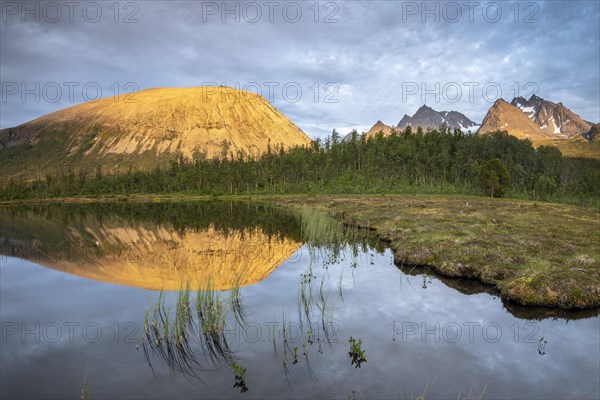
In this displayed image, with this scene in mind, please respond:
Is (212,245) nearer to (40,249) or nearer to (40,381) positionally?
(40,249)

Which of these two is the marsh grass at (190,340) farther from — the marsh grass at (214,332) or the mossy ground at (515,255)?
the mossy ground at (515,255)

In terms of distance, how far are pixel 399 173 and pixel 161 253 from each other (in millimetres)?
127873

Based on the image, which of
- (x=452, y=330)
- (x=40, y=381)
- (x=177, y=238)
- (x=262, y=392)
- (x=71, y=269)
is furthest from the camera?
(x=177, y=238)

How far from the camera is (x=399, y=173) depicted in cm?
15400

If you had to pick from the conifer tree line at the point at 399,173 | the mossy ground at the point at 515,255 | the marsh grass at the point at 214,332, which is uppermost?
the conifer tree line at the point at 399,173

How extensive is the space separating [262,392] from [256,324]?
5.98 metres

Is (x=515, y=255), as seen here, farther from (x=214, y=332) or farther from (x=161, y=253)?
(x=161, y=253)

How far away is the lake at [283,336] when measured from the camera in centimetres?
1357

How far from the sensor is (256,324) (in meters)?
18.8

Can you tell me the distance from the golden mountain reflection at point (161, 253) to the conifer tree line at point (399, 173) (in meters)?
92.0

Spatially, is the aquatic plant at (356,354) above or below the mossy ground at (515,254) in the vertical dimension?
below

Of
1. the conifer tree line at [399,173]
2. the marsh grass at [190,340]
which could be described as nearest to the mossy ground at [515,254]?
the marsh grass at [190,340]

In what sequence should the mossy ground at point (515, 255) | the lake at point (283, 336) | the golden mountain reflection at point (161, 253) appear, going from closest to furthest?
the lake at point (283, 336) < the mossy ground at point (515, 255) < the golden mountain reflection at point (161, 253)

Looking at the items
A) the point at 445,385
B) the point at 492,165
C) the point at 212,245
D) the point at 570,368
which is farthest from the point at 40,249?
the point at 492,165
